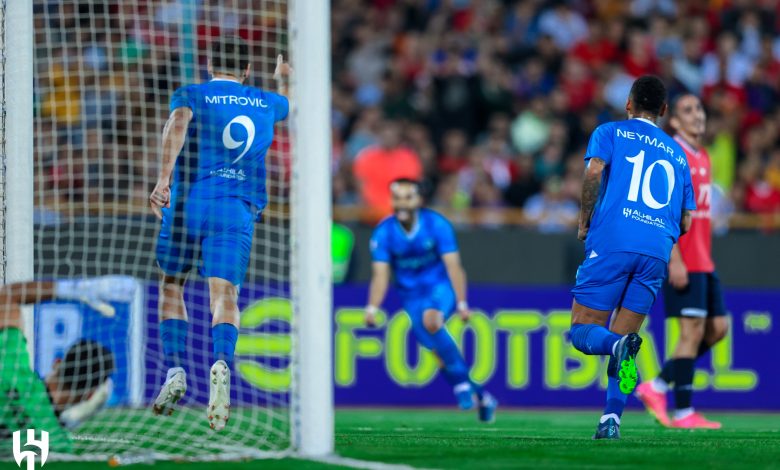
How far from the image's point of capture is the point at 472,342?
15.7 m

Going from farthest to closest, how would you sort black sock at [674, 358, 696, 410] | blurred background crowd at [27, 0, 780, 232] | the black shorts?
blurred background crowd at [27, 0, 780, 232], black sock at [674, 358, 696, 410], the black shorts

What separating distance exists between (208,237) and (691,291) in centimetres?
396

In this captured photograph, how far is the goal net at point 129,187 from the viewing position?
1207 cm

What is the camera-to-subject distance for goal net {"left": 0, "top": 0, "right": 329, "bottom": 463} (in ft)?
39.6

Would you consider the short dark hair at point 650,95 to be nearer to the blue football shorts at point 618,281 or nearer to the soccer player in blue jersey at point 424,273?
the blue football shorts at point 618,281

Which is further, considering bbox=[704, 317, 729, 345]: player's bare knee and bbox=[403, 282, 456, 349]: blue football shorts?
bbox=[403, 282, 456, 349]: blue football shorts

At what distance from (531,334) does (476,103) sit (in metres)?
3.82

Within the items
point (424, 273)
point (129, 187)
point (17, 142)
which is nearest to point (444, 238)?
point (424, 273)

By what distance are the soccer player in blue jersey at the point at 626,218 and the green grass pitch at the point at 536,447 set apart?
0.57 metres

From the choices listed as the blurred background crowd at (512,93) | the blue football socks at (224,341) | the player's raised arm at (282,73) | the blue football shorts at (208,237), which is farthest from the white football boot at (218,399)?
the blurred background crowd at (512,93)

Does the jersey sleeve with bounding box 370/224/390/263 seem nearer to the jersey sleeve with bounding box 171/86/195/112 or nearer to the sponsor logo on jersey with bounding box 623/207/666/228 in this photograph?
the jersey sleeve with bounding box 171/86/195/112

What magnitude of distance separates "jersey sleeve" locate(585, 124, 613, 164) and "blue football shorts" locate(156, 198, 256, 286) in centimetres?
218

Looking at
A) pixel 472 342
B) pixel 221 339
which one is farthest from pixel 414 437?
pixel 472 342

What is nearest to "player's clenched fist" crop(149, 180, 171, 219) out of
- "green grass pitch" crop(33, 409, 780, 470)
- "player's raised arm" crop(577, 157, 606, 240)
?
"green grass pitch" crop(33, 409, 780, 470)
